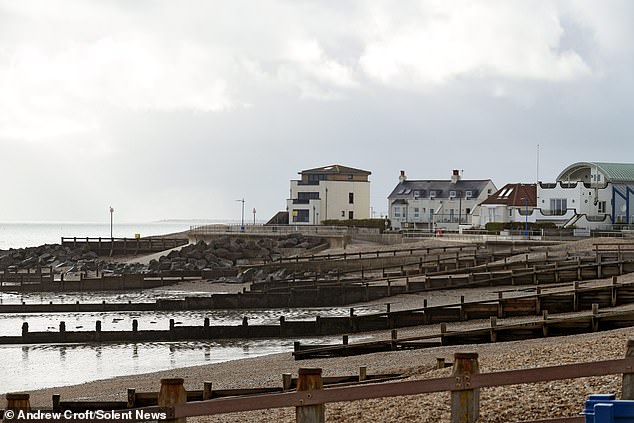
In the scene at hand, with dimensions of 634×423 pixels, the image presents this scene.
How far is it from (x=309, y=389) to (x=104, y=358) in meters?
23.5

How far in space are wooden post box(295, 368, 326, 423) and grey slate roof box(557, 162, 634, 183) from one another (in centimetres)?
7934

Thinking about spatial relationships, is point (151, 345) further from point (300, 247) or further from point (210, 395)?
point (300, 247)

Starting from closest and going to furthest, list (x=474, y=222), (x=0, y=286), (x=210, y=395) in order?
(x=210, y=395) → (x=0, y=286) → (x=474, y=222)

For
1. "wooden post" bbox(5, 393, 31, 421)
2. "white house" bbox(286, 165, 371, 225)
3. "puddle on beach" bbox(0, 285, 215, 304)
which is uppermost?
"white house" bbox(286, 165, 371, 225)

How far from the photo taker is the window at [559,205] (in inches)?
3440

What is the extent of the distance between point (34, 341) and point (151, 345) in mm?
4193

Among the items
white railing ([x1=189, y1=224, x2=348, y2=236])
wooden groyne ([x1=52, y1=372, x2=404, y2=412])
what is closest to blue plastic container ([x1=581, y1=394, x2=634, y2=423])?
wooden groyne ([x1=52, y1=372, x2=404, y2=412])

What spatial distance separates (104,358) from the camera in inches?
1282

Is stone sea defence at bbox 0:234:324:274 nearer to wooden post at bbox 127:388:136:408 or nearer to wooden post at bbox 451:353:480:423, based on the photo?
wooden post at bbox 127:388:136:408

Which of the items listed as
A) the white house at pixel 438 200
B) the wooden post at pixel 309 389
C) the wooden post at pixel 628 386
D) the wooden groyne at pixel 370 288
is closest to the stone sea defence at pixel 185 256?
the white house at pixel 438 200

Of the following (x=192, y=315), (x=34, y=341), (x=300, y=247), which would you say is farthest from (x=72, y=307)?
(x=300, y=247)

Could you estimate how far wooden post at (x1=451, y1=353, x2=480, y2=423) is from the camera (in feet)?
34.4

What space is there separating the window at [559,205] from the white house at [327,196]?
Result: 1028 inches

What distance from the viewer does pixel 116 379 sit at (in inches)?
1097
